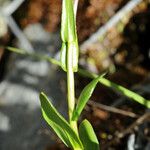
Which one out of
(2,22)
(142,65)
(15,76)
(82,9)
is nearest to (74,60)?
(82,9)

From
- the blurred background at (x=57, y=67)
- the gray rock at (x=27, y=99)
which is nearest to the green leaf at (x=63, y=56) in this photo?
the blurred background at (x=57, y=67)

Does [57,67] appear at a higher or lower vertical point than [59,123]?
higher

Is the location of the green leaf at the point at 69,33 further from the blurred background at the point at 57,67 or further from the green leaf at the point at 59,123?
the blurred background at the point at 57,67

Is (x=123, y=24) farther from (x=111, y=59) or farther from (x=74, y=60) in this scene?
(x=74, y=60)

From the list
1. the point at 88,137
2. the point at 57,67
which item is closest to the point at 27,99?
the point at 57,67

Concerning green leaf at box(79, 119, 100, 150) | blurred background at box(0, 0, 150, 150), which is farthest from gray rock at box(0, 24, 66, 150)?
green leaf at box(79, 119, 100, 150)

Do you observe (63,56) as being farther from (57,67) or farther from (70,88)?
(57,67)
